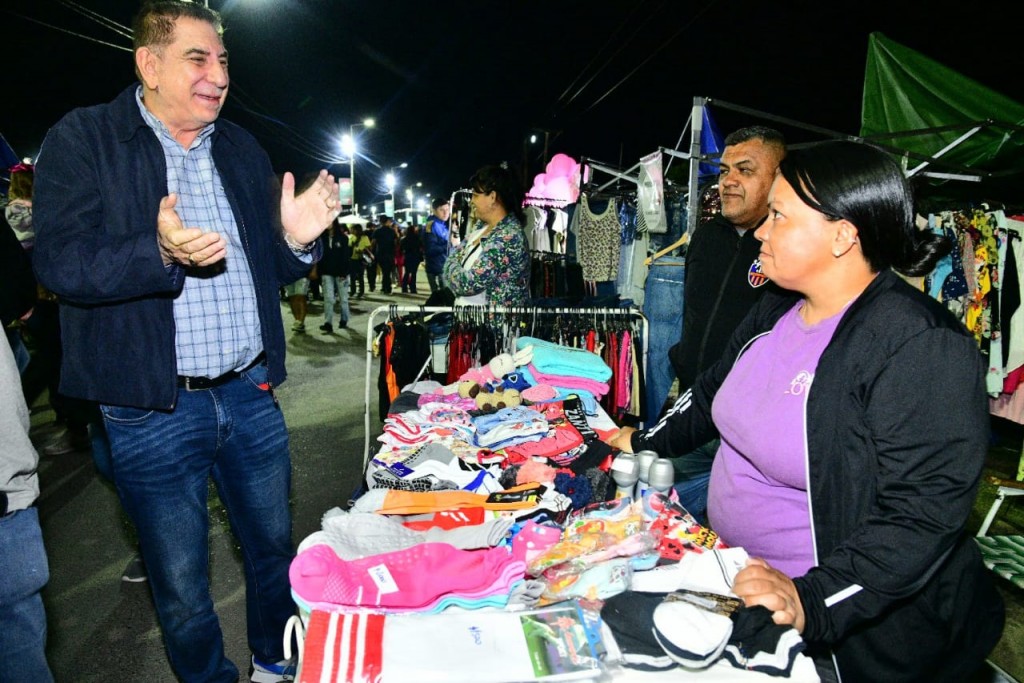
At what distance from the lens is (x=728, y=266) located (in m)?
3.12

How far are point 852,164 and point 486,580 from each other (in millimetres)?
1380

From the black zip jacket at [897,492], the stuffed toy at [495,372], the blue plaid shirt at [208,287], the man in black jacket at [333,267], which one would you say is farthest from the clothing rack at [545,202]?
the black zip jacket at [897,492]

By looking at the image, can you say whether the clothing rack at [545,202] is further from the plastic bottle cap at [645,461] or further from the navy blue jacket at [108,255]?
the navy blue jacket at [108,255]

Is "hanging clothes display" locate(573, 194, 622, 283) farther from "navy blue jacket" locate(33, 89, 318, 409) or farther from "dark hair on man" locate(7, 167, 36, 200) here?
"navy blue jacket" locate(33, 89, 318, 409)

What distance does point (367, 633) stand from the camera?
123 centimetres

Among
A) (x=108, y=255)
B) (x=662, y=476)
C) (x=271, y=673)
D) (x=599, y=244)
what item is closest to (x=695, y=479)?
(x=662, y=476)

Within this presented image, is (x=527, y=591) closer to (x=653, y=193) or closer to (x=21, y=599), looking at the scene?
(x=21, y=599)

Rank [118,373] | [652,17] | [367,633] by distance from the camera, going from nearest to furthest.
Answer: [367,633] < [118,373] < [652,17]

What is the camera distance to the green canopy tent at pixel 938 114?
181 inches

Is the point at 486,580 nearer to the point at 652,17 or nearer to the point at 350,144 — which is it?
the point at 652,17

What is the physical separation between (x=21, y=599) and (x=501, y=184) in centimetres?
341

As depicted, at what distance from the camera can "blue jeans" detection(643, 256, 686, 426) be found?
482cm

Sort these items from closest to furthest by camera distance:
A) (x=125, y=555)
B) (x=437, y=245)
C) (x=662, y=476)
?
(x=662, y=476), (x=125, y=555), (x=437, y=245)

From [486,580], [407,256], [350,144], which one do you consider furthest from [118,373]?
[350,144]
